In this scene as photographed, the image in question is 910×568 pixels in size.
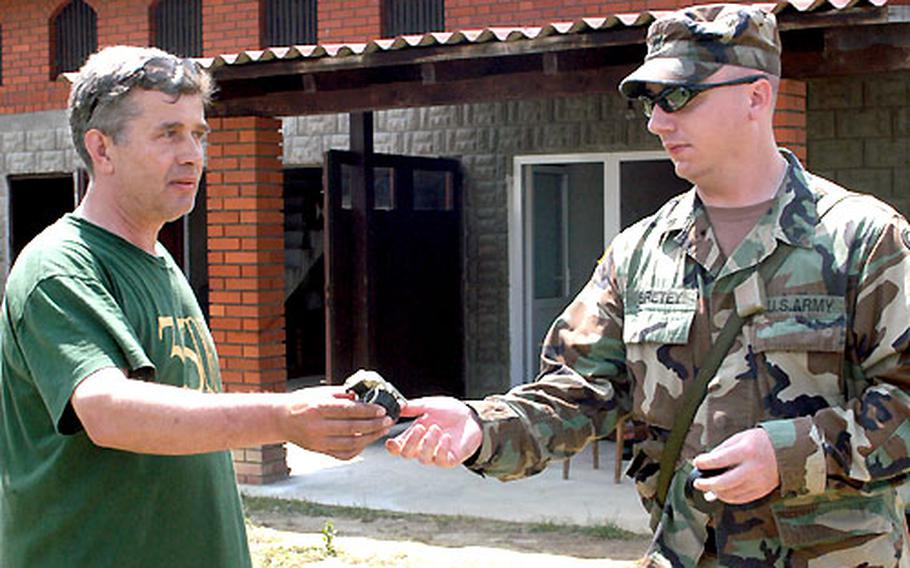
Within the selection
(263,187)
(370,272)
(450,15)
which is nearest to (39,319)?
(263,187)

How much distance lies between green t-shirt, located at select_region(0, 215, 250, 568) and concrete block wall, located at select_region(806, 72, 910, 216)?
7.22 m

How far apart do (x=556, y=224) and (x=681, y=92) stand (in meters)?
8.62

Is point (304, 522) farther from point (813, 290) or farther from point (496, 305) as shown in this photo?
point (813, 290)

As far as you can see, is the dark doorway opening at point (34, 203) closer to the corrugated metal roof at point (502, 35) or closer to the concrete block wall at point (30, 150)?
the concrete block wall at point (30, 150)

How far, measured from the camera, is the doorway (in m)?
10.7

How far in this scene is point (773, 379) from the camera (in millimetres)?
2518

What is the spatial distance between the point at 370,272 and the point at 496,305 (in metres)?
1.57

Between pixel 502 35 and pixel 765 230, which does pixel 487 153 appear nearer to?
pixel 502 35

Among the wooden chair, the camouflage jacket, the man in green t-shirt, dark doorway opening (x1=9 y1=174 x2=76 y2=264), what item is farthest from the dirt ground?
dark doorway opening (x1=9 y1=174 x2=76 y2=264)

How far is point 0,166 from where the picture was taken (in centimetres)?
1420

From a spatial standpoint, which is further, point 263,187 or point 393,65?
point 263,187

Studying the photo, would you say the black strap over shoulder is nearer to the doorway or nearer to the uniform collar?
the uniform collar

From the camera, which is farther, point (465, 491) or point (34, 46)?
point (34, 46)

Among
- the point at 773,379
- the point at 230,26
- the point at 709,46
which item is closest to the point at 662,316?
the point at 773,379
